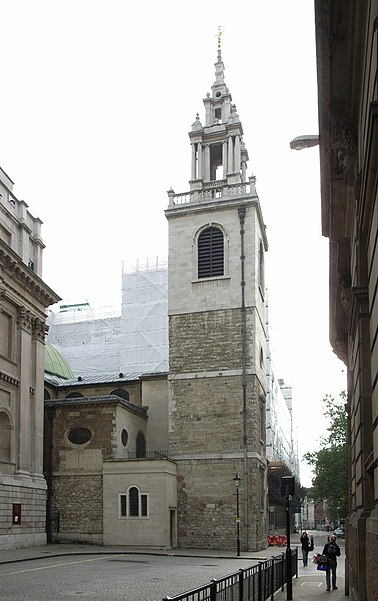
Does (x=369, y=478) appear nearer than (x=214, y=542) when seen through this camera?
Yes

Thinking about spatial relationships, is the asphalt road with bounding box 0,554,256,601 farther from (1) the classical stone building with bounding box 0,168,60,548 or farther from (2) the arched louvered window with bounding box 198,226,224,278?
(2) the arched louvered window with bounding box 198,226,224,278

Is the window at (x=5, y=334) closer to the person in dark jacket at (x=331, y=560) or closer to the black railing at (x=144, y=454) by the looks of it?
the black railing at (x=144, y=454)

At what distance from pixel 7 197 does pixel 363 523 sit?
101 feet

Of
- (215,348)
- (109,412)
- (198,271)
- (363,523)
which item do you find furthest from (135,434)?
(363,523)

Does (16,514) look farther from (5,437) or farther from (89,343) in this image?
(89,343)

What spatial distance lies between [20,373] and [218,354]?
11.0m

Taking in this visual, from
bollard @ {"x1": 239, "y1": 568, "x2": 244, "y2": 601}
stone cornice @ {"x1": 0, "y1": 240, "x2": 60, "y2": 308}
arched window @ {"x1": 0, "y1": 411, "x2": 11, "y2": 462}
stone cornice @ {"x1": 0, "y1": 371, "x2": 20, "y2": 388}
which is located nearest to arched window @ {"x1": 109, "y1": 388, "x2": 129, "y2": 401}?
→ stone cornice @ {"x1": 0, "y1": 240, "x2": 60, "y2": 308}

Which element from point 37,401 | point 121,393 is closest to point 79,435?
point 37,401

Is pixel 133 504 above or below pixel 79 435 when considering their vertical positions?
below

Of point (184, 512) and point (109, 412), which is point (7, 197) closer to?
point (109, 412)

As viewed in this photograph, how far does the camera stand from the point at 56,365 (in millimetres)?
57688

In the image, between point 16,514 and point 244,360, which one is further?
point 244,360

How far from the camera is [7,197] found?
124ft

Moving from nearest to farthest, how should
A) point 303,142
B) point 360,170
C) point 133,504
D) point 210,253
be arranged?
point 360,170 < point 303,142 < point 133,504 < point 210,253
